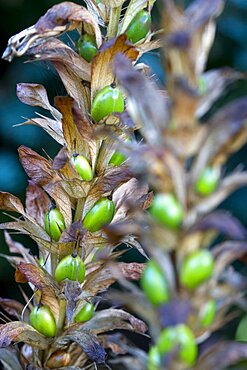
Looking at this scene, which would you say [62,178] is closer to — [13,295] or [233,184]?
[233,184]

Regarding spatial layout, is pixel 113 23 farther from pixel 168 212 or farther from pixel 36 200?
pixel 168 212

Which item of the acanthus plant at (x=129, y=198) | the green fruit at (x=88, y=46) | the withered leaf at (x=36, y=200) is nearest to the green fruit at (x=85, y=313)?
the acanthus plant at (x=129, y=198)

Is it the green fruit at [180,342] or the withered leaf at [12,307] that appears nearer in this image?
the green fruit at [180,342]

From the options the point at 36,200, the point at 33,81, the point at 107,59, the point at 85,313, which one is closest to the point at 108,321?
the point at 85,313

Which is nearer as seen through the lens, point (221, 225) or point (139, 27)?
point (221, 225)

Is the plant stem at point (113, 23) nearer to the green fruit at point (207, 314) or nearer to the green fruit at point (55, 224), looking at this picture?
the green fruit at point (55, 224)

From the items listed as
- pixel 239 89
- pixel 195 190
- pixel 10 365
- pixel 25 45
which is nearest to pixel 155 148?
pixel 195 190

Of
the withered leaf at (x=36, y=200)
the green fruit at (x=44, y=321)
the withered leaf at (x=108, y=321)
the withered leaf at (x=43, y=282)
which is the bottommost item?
the withered leaf at (x=108, y=321)
